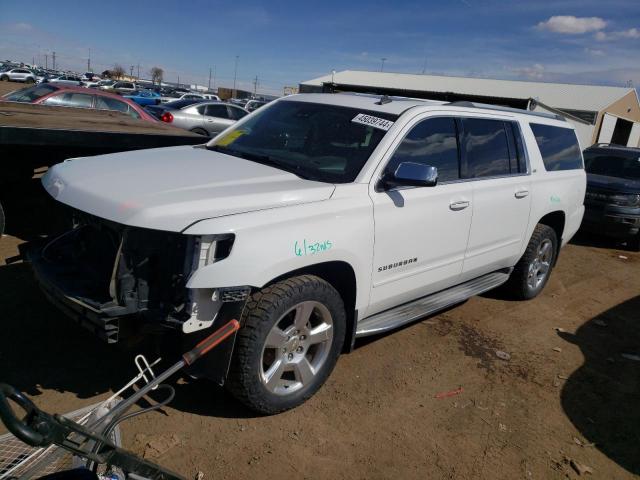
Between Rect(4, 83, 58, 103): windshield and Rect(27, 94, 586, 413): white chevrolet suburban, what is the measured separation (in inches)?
338

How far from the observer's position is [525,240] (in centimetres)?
516

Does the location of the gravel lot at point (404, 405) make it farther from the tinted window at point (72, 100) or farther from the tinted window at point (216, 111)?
the tinted window at point (216, 111)

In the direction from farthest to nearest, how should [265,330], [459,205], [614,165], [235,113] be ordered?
[235,113] < [614,165] < [459,205] < [265,330]

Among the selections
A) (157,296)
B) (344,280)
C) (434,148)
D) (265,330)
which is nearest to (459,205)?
(434,148)

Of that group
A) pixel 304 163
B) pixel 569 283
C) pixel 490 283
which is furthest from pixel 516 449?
pixel 569 283

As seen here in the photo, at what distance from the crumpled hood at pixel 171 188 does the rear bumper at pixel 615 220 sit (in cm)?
759

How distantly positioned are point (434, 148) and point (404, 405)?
1.93 m

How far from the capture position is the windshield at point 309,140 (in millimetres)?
3555

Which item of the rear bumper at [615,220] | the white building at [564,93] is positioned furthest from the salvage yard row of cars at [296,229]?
the white building at [564,93]

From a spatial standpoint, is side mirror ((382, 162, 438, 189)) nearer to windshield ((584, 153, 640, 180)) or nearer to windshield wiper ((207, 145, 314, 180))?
windshield wiper ((207, 145, 314, 180))

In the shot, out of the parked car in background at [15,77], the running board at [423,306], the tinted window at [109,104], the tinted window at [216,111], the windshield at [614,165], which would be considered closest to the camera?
the running board at [423,306]

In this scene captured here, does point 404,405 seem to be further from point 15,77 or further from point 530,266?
point 15,77

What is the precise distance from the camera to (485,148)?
14.8ft

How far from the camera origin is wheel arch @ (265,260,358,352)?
319 centimetres
